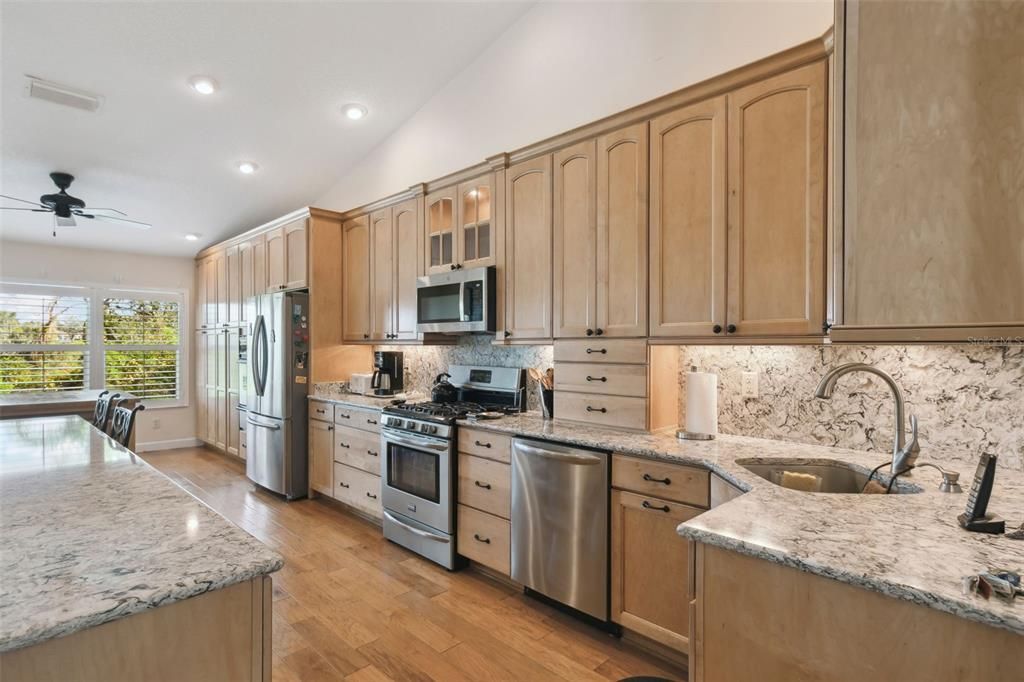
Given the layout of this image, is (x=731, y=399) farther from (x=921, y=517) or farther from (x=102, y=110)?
(x=102, y=110)

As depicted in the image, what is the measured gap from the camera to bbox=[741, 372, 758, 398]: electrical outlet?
7.70 ft

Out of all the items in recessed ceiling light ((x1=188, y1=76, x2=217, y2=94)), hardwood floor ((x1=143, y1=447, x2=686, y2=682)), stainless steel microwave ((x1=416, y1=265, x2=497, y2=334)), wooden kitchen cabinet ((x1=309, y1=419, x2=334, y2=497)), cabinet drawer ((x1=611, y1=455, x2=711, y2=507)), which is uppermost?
recessed ceiling light ((x1=188, y1=76, x2=217, y2=94))

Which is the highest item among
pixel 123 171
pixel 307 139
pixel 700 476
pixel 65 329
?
pixel 307 139

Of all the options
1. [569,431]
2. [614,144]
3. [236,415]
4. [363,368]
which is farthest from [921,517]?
[236,415]

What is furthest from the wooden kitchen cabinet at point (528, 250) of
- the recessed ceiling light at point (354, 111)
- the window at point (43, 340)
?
the window at point (43, 340)

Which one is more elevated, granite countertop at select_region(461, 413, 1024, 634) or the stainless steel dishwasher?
granite countertop at select_region(461, 413, 1024, 634)

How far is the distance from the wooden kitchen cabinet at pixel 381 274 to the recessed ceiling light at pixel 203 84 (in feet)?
4.54

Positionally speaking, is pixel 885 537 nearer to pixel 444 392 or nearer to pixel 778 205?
pixel 778 205

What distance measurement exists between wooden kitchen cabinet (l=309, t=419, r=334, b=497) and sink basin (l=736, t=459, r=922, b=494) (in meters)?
3.29

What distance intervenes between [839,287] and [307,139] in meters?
4.28

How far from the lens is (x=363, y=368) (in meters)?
4.74

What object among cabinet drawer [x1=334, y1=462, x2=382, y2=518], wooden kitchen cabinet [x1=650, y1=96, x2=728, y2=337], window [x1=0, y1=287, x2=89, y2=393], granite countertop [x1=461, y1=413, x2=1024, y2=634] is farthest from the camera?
window [x1=0, y1=287, x2=89, y2=393]

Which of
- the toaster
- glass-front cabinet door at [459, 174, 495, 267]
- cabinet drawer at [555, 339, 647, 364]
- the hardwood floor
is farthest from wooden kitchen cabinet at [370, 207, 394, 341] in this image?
cabinet drawer at [555, 339, 647, 364]

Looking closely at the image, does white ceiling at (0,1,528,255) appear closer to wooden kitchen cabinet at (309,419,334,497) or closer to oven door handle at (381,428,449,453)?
wooden kitchen cabinet at (309,419,334,497)
